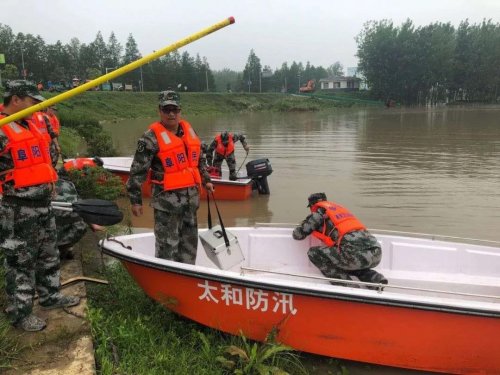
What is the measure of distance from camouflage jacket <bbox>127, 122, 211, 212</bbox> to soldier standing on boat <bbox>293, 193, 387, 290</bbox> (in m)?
1.28

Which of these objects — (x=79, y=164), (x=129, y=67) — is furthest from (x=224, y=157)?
(x=129, y=67)

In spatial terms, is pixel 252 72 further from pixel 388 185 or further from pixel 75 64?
pixel 388 185

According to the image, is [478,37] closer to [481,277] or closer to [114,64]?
[114,64]

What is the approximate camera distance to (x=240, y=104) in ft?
172

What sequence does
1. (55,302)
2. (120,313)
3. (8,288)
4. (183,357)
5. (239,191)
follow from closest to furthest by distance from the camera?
1. (8,288)
2. (183,357)
3. (55,302)
4. (120,313)
5. (239,191)

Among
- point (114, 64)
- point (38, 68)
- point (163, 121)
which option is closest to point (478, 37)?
point (114, 64)

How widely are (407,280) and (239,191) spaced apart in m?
4.55

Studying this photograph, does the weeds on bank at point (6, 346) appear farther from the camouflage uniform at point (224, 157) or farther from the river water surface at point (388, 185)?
the camouflage uniform at point (224, 157)

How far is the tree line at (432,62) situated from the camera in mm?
59031

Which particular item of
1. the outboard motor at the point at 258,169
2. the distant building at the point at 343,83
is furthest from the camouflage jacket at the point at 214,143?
the distant building at the point at 343,83

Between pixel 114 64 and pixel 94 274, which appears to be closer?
pixel 94 274

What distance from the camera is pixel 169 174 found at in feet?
12.1

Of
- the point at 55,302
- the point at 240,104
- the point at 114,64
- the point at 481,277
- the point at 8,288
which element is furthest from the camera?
the point at 114,64

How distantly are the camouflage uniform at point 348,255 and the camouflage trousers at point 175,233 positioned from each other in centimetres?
121
